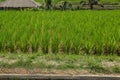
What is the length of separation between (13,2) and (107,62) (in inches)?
1025

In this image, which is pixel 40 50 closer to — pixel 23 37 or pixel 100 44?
pixel 23 37

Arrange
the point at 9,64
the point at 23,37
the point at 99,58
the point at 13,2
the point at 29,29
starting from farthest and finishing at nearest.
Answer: the point at 13,2
the point at 29,29
the point at 23,37
the point at 99,58
the point at 9,64

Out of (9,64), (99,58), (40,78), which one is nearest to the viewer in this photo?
(40,78)

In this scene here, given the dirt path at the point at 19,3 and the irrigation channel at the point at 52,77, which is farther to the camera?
the dirt path at the point at 19,3

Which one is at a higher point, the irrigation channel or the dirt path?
the irrigation channel

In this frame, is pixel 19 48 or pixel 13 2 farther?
pixel 13 2

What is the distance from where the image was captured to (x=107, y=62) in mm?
6059

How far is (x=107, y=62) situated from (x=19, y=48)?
2.15m

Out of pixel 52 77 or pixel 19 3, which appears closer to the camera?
pixel 52 77

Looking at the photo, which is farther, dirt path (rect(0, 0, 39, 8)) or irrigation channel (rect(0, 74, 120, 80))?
dirt path (rect(0, 0, 39, 8))

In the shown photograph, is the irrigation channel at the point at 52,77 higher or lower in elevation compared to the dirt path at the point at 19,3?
higher

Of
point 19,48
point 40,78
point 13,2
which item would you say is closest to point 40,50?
point 19,48

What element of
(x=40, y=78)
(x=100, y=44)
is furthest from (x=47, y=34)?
(x=40, y=78)

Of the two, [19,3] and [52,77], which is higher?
[52,77]
